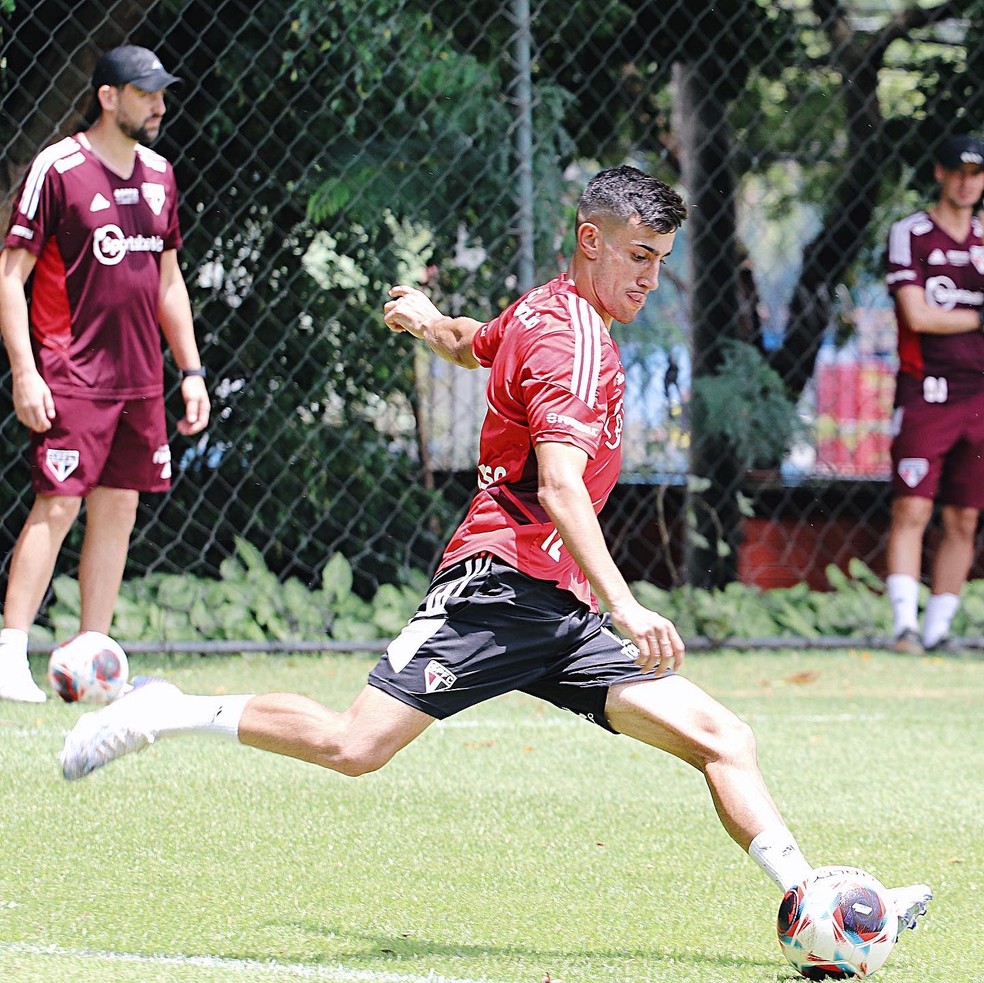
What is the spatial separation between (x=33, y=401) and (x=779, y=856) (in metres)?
3.77

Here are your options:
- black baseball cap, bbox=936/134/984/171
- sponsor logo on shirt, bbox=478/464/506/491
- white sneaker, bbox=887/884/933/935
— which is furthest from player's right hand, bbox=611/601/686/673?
black baseball cap, bbox=936/134/984/171

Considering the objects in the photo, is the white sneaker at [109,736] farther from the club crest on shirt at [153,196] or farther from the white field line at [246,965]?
the club crest on shirt at [153,196]

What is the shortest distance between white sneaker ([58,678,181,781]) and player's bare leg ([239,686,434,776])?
0.22m

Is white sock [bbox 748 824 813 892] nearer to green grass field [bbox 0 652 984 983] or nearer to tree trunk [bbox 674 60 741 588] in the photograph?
green grass field [bbox 0 652 984 983]

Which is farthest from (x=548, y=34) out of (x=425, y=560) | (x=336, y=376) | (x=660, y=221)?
(x=660, y=221)

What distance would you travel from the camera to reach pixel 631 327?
8.99 metres

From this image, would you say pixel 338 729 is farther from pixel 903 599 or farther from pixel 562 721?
pixel 903 599

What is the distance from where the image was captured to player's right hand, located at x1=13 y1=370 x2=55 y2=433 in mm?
6254

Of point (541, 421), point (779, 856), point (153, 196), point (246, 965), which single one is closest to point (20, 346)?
point (153, 196)

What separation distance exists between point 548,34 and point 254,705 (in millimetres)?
5937

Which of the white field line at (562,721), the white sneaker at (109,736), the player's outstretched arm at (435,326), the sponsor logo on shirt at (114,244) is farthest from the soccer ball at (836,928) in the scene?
the sponsor logo on shirt at (114,244)

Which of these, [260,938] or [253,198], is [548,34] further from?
[260,938]

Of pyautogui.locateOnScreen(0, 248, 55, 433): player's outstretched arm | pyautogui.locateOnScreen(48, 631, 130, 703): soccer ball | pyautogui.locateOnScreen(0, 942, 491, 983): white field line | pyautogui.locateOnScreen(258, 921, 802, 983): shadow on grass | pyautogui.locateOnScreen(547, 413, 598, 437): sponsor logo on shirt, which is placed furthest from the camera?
pyautogui.locateOnScreen(0, 248, 55, 433): player's outstretched arm

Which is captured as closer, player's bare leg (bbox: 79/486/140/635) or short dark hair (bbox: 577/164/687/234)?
short dark hair (bbox: 577/164/687/234)
